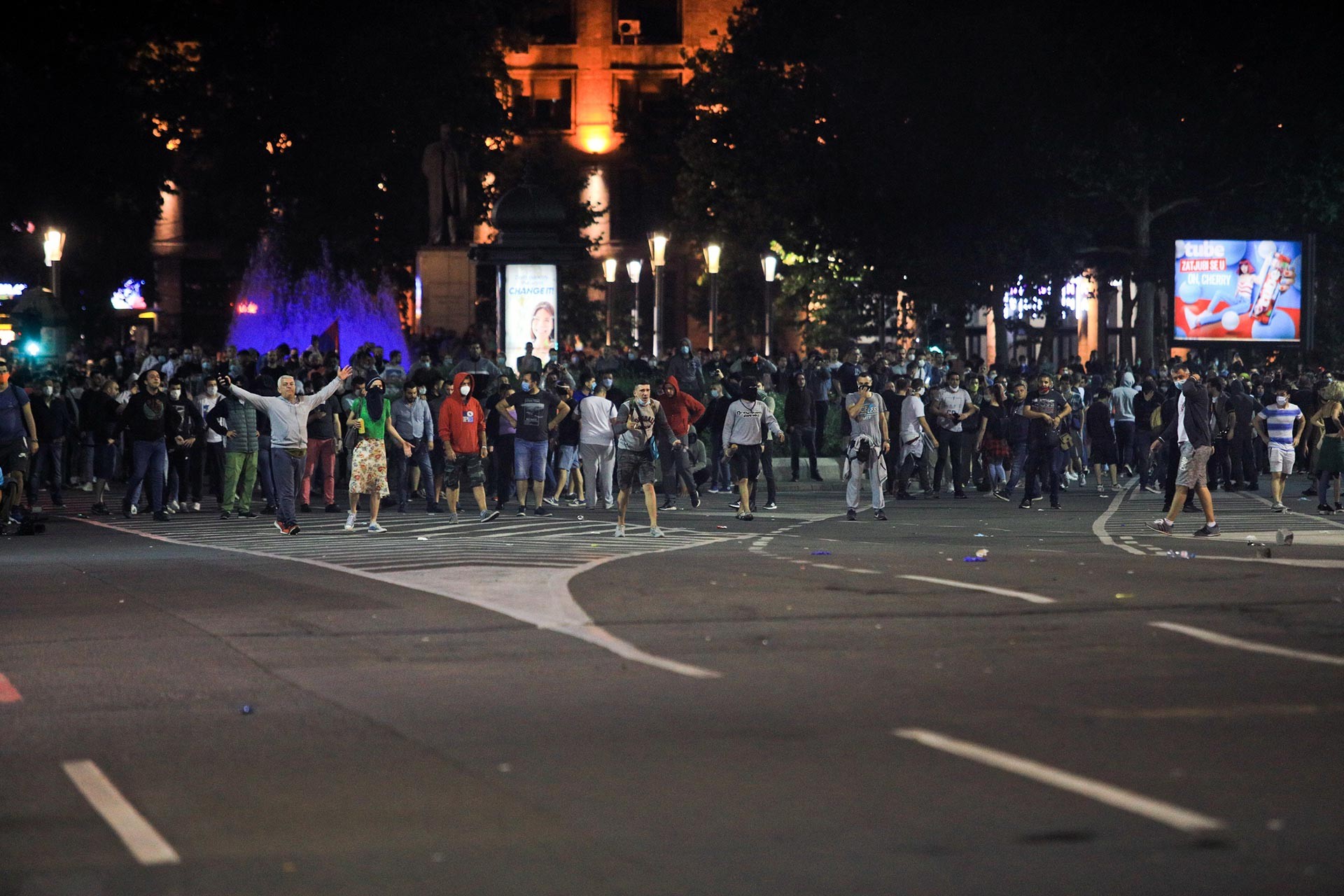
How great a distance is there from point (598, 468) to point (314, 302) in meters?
37.6

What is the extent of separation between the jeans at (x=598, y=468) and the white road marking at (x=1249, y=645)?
1361 cm

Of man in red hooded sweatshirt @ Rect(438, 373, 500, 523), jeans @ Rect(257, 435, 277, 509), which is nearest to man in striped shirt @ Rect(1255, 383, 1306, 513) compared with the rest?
man in red hooded sweatshirt @ Rect(438, 373, 500, 523)

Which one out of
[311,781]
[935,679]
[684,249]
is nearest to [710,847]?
[311,781]

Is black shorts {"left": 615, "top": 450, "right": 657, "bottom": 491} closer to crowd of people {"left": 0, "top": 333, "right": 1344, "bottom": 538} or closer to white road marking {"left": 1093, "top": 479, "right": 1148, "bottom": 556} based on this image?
crowd of people {"left": 0, "top": 333, "right": 1344, "bottom": 538}

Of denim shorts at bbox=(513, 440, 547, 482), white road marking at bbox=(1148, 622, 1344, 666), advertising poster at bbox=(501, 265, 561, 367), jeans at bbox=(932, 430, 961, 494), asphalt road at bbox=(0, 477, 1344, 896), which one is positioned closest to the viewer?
asphalt road at bbox=(0, 477, 1344, 896)

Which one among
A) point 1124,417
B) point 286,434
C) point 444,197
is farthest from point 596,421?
point 444,197

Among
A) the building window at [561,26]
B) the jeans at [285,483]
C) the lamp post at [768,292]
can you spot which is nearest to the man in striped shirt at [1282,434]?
the jeans at [285,483]

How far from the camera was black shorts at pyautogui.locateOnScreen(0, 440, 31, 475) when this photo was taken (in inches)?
844

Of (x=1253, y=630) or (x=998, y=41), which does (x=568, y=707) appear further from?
(x=998, y=41)

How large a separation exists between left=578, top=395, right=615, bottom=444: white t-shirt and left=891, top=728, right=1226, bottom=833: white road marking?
16692 millimetres

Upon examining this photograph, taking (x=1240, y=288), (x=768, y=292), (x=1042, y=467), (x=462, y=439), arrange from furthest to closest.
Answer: (x=1240, y=288)
(x=768, y=292)
(x=1042, y=467)
(x=462, y=439)

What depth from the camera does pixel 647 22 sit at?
3477 inches

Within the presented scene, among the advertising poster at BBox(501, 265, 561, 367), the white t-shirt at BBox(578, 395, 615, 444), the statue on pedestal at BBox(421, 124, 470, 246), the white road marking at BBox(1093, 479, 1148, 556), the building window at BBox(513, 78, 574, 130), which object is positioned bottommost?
the white road marking at BBox(1093, 479, 1148, 556)

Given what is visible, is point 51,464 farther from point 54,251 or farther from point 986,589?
point 986,589
